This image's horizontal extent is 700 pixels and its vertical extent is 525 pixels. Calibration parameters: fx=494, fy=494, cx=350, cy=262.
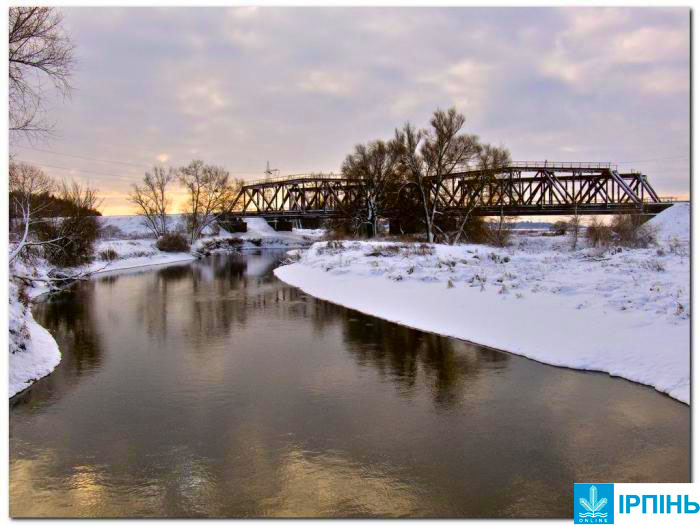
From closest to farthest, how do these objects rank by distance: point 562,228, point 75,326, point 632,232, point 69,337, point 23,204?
1. point 69,337
2. point 75,326
3. point 23,204
4. point 632,232
5. point 562,228

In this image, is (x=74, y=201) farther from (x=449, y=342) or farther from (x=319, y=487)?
(x=319, y=487)

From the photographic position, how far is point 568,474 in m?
6.55

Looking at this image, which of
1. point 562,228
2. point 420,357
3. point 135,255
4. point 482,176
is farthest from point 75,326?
point 562,228

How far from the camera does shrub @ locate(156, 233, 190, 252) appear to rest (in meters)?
62.7

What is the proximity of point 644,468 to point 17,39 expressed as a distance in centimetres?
1336

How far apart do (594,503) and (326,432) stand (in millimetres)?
3993

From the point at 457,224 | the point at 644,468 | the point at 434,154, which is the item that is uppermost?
the point at 434,154

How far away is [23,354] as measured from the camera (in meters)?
11.9

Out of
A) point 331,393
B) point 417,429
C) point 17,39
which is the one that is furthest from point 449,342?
point 17,39

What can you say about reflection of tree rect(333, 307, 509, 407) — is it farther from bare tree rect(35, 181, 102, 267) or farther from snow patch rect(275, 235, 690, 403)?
bare tree rect(35, 181, 102, 267)

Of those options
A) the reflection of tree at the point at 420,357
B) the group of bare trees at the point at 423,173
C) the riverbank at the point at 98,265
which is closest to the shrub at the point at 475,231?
the group of bare trees at the point at 423,173

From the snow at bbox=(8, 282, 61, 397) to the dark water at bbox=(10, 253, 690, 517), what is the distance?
0.38 metres

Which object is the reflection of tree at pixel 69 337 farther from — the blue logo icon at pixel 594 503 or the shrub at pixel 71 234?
the blue logo icon at pixel 594 503

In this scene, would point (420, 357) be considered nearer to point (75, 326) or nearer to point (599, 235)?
point (75, 326)
